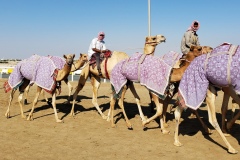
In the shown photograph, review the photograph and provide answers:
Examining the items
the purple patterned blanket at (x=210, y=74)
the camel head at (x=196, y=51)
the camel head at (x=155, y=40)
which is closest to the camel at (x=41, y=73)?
the camel head at (x=155, y=40)

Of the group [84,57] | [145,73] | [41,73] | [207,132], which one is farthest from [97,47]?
[207,132]

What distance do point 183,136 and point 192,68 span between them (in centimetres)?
184

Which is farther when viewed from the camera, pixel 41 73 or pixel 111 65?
pixel 111 65

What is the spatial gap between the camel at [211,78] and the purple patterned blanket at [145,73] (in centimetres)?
77

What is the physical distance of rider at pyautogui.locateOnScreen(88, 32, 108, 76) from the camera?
9.77 metres

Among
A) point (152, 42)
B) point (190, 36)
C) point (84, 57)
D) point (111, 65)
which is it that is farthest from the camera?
point (84, 57)

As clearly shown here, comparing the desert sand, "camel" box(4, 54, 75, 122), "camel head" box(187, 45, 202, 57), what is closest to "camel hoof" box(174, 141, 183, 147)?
the desert sand

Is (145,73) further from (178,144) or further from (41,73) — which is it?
(41,73)

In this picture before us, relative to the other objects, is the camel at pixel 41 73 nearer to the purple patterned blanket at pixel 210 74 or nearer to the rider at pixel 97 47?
the rider at pixel 97 47

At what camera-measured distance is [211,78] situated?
5633 millimetres

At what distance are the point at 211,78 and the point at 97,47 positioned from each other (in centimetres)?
530

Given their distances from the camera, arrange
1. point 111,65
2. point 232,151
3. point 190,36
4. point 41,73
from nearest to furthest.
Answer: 1. point 232,151
2. point 190,36
3. point 41,73
4. point 111,65

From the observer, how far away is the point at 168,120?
8797mm

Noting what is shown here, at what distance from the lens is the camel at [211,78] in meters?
5.34
